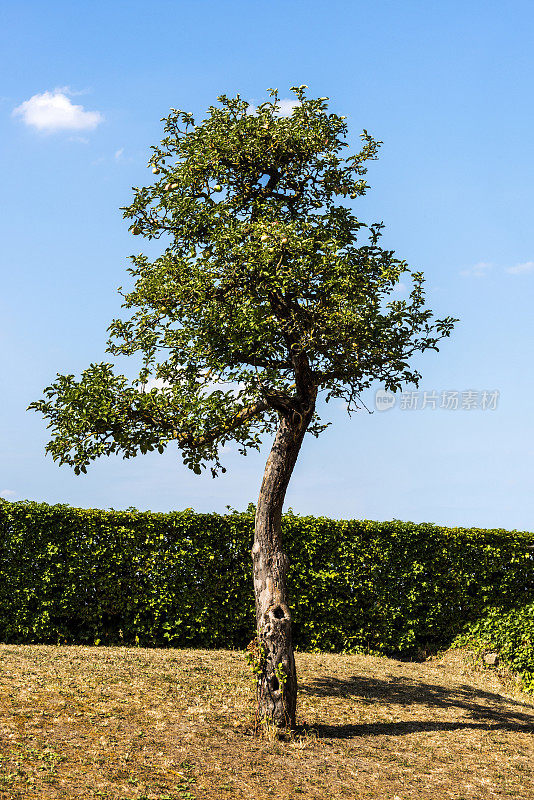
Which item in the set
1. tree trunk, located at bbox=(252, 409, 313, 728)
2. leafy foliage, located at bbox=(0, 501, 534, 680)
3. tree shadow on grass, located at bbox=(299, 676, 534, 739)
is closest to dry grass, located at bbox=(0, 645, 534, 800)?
tree shadow on grass, located at bbox=(299, 676, 534, 739)

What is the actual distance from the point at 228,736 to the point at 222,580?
528 cm

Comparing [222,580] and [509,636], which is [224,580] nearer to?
[222,580]

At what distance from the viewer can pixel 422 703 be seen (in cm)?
1078

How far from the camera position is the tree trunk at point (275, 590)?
8625 millimetres

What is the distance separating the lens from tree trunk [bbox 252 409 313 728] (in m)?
8.62

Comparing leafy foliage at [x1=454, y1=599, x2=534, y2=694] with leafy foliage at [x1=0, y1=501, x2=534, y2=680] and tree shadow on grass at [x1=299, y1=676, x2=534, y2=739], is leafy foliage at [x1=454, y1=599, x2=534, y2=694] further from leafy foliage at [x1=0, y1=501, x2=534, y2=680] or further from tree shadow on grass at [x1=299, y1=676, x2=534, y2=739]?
tree shadow on grass at [x1=299, y1=676, x2=534, y2=739]

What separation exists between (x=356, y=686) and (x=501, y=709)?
2.53 meters

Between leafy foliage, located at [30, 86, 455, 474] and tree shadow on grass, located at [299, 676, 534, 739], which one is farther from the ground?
leafy foliage, located at [30, 86, 455, 474]

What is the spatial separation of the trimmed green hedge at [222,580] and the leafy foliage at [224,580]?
0.07ft

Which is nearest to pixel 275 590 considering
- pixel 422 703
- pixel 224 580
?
pixel 422 703

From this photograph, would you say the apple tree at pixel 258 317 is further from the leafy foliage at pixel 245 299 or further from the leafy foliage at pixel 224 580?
the leafy foliage at pixel 224 580

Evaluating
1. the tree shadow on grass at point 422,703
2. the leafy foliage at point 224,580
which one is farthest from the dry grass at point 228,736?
the leafy foliage at point 224,580

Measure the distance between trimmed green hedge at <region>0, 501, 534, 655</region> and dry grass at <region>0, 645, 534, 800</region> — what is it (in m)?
1.46

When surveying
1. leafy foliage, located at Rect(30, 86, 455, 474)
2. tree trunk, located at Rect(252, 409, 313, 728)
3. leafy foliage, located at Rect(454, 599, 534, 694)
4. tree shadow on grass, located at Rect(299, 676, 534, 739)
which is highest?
leafy foliage, located at Rect(30, 86, 455, 474)
